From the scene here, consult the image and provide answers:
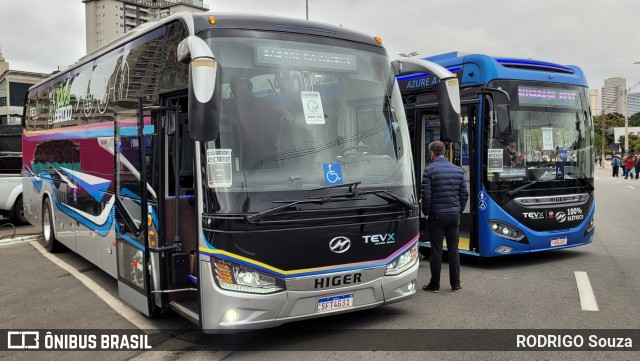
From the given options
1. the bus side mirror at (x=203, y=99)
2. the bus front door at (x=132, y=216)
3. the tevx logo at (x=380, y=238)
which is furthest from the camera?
the bus front door at (x=132, y=216)

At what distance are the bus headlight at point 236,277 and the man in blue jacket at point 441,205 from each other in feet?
9.53

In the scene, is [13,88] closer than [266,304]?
No

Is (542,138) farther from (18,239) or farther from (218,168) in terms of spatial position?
(18,239)

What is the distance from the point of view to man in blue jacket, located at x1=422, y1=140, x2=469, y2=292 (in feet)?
22.9

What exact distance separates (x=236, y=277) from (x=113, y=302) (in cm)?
305

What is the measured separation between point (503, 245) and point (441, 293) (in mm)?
1783

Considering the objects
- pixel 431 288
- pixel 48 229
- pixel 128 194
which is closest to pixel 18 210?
pixel 48 229

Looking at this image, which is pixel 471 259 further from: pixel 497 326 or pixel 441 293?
pixel 497 326

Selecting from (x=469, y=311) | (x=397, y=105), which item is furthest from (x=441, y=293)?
(x=397, y=105)

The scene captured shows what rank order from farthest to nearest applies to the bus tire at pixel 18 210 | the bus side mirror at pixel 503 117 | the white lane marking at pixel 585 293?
the bus tire at pixel 18 210 → the bus side mirror at pixel 503 117 → the white lane marking at pixel 585 293

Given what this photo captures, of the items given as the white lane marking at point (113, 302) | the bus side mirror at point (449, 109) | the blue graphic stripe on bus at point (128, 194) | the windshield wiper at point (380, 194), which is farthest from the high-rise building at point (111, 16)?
the windshield wiper at point (380, 194)

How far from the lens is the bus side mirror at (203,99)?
439cm

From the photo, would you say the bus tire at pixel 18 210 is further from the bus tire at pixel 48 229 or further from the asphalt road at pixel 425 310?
the asphalt road at pixel 425 310

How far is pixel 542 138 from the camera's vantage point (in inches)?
340
